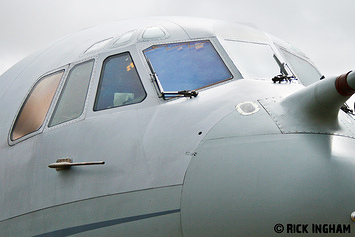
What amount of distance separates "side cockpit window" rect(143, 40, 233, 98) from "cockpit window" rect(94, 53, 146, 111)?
0.28 m

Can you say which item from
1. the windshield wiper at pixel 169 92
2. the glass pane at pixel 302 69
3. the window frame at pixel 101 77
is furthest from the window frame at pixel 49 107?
the glass pane at pixel 302 69

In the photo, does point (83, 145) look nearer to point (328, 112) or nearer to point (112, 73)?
point (112, 73)

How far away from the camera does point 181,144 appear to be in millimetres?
5645

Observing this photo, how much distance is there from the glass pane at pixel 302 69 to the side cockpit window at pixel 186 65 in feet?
Result: 4.32

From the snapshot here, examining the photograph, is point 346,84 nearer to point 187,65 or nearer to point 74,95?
point 187,65

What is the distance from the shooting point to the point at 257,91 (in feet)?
20.0

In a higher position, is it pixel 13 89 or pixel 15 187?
pixel 13 89

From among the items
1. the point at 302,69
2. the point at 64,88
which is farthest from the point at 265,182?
the point at 64,88

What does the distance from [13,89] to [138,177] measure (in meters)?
3.99

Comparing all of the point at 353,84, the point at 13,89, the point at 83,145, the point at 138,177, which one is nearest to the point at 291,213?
the point at 353,84

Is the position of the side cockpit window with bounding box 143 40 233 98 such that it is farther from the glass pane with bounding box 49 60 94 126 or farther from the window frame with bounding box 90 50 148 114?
the glass pane with bounding box 49 60 94 126

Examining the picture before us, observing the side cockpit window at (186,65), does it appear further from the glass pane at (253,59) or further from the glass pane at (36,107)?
the glass pane at (36,107)

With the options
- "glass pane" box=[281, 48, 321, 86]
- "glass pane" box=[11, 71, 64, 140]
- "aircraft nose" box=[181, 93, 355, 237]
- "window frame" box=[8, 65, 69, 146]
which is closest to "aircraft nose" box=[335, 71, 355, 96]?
"aircraft nose" box=[181, 93, 355, 237]

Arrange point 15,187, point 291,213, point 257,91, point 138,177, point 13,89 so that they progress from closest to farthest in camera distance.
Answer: point 291,213 < point 138,177 < point 257,91 < point 15,187 < point 13,89
